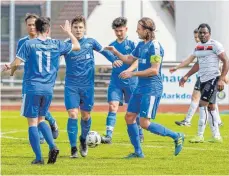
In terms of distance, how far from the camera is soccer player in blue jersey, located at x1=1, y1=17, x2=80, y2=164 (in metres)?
13.4

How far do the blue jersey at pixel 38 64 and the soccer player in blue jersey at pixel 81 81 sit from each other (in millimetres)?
1378

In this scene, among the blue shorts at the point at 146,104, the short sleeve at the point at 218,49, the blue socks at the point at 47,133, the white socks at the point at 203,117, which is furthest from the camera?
the white socks at the point at 203,117

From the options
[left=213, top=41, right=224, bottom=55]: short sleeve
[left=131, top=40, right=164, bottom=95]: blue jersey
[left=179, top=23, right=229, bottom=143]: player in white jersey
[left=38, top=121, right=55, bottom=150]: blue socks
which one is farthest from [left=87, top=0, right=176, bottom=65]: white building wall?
[left=38, top=121, right=55, bottom=150]: blue socks

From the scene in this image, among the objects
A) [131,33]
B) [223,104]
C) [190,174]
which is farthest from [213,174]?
[131,33]

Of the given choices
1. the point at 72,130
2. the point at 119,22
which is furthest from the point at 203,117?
the point at 72,130

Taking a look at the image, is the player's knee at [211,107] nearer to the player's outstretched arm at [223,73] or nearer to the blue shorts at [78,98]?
the player's outstretched arm at [223,73]

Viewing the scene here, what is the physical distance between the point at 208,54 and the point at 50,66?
455cm

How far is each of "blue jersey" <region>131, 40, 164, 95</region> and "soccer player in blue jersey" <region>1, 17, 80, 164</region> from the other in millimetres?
1328

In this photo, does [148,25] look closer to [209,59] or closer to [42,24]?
[42,24]

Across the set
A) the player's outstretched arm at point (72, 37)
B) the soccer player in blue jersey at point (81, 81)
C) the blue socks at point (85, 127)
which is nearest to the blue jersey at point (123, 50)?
the soccer player in blue jersey at point (81, 81)

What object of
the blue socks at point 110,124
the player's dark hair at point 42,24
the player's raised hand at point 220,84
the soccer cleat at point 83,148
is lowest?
the soccer cleat at point 83,148

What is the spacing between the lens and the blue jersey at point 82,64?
49.3 feet

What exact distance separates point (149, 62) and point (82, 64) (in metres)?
1.38

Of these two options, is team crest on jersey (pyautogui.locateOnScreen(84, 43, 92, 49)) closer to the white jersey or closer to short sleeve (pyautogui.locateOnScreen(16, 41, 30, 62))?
short sleeve (pyautogui.locateOnScreen(16, 41, 30, 62))
